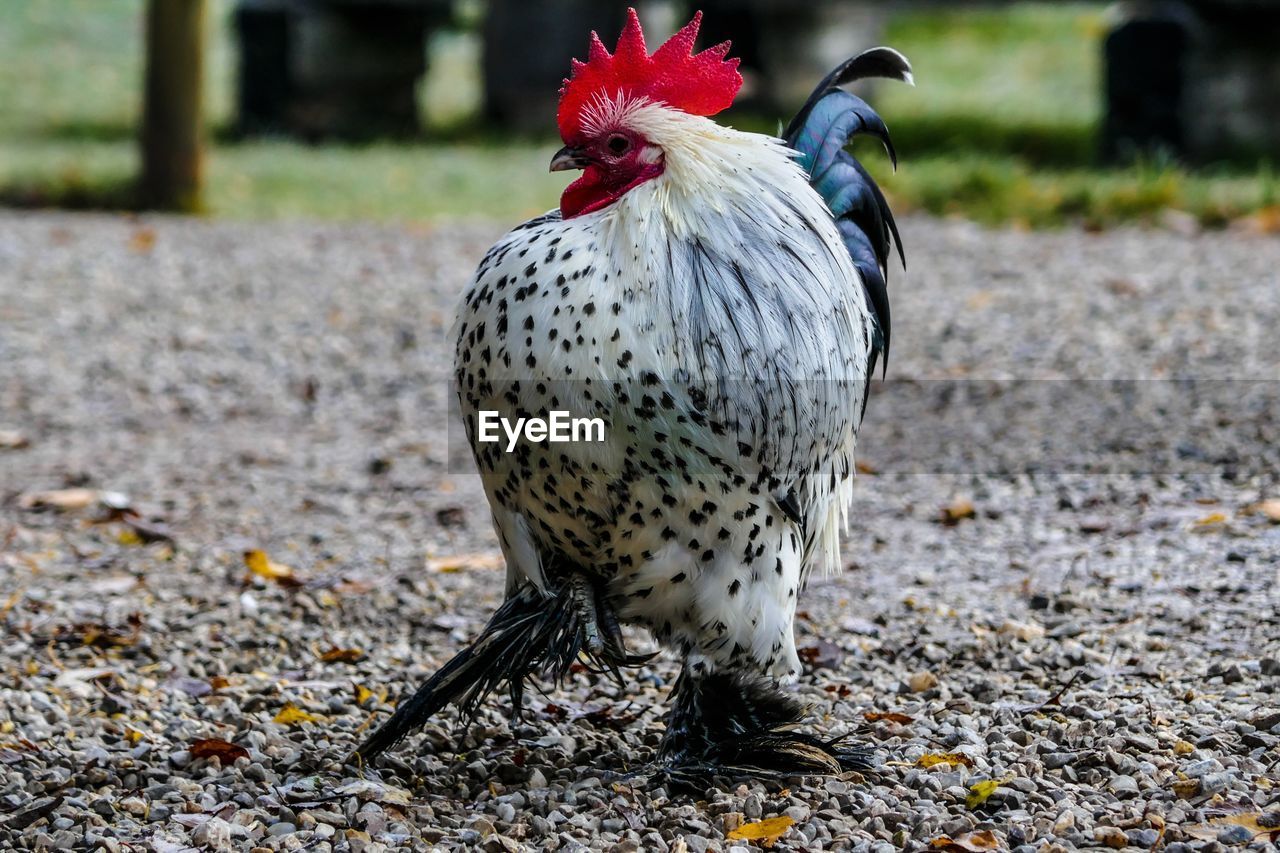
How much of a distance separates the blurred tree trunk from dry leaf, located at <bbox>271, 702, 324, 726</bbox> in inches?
257

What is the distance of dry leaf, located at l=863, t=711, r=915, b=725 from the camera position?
323cm

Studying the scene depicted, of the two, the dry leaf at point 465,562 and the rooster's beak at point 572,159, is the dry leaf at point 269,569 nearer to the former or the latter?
the dry leaf at point 465,562

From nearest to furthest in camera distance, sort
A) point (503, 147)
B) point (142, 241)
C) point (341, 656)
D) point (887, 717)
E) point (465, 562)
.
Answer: point (887, 717), point (341, 656), point (465, 562), point (142, 241), point (503, 147)

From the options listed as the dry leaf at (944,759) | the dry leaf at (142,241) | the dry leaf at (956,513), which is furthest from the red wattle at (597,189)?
the dry leaf at (142,241)

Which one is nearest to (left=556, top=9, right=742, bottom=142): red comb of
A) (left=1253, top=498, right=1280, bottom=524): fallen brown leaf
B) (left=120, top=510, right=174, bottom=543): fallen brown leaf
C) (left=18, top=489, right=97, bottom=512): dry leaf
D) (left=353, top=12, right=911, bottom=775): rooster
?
(left=353, top=12, right=911, bottom=775): rooster

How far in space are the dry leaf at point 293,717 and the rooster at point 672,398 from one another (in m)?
0.38

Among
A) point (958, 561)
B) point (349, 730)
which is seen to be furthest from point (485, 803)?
point (958, 561)

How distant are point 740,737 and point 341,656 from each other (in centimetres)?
124

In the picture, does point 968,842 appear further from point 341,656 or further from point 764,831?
point 341,656

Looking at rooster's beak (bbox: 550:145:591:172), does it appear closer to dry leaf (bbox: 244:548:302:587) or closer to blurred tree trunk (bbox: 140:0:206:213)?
dry leaf (bbox: 244:548:302:587)

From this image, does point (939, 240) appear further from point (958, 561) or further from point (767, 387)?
point (767, 387)

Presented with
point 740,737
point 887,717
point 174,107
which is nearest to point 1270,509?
point 887,717

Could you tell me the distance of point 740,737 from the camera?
9.72 feet

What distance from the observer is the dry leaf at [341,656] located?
375 cm
